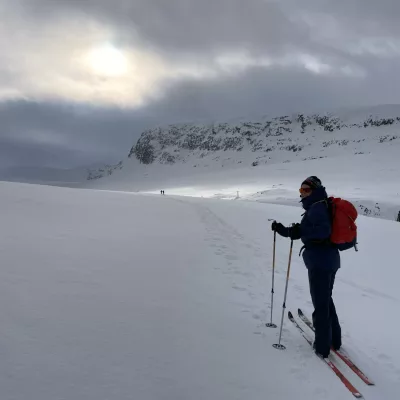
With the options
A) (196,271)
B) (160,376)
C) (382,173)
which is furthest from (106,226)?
(382,173)

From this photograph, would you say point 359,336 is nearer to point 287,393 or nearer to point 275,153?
point 287,393

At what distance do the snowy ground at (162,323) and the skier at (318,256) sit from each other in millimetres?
361

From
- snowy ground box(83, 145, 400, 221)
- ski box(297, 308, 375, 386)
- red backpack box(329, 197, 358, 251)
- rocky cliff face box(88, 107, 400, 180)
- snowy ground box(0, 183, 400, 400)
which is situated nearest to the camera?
snowy ground box(0, 183, 400, 400)

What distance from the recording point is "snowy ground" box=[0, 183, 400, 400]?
339cm

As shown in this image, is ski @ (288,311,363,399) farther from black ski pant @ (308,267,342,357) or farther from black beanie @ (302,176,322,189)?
black beanie @ (302,176,322,189)

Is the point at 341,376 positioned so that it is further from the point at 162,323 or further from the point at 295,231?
the point at 162,323

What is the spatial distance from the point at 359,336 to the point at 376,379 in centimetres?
130

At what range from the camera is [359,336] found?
5566mm

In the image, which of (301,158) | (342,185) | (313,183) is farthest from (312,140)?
(313,183)

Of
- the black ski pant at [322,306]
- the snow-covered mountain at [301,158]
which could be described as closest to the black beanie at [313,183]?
the black ski pant at [322,306]

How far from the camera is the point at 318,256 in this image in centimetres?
457

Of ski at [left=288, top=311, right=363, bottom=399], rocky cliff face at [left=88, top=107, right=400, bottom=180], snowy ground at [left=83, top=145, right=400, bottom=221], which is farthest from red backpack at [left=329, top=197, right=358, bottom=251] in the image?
rocky cliff face at [left=88, top=107, right=400, bottom=180]

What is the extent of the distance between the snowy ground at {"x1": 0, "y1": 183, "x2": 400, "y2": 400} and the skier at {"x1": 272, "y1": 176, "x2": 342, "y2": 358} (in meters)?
0.36

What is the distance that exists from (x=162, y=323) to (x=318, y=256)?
2210 millimetres
